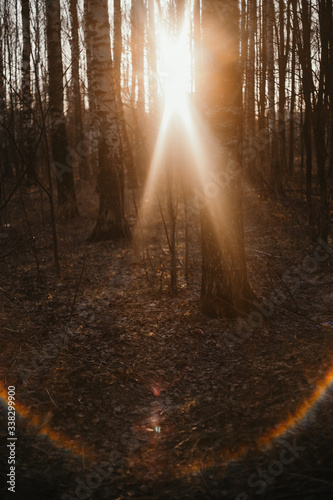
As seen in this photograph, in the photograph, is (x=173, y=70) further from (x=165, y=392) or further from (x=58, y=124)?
(x=58, y=124)

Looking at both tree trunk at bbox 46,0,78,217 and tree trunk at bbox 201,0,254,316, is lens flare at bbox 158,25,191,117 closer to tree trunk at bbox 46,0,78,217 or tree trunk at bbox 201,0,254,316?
tree trunk at bbox 201,0,254,316

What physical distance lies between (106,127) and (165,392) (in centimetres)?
563

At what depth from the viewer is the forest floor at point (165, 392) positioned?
7.35 feet

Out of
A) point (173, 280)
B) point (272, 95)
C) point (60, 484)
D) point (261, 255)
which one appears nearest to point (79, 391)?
point (60, 484)

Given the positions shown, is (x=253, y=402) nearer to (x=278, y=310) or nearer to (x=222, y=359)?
(x=222, y=359)

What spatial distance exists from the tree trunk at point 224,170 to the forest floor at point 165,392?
0.34 metres

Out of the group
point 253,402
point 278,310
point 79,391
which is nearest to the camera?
point 253,402

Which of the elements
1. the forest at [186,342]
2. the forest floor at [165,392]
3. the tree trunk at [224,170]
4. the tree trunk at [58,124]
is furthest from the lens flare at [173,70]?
the tree trunk at [58,124]

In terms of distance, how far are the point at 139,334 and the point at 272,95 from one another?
40.6 ft

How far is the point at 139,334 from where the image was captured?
4.09 metres

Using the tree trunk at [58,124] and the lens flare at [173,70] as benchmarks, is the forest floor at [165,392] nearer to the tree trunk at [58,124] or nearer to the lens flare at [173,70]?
the lens flare at [173,70]

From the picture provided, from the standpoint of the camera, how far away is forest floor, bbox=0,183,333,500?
224 cm

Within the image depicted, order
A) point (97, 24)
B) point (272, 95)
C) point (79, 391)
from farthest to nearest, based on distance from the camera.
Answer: point (272, 95)
point (97, 24)
point (79, 391)

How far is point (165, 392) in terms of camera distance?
10.5ft
